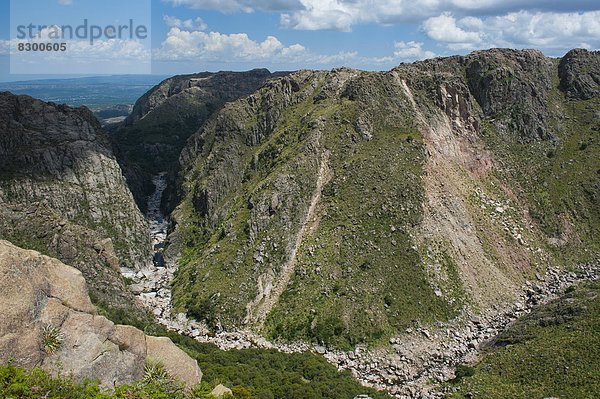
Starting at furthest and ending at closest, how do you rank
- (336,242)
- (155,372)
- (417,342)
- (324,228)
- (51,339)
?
(324,228) < (336,242) < (417,342) < (155,372) < (51,339)

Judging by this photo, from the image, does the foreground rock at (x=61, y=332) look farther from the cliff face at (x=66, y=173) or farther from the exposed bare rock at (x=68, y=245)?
the cliff face at (x=66, y=173)

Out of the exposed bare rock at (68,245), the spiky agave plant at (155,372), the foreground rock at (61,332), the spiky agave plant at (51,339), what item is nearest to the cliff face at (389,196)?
the exposed bare rock at (68,245)

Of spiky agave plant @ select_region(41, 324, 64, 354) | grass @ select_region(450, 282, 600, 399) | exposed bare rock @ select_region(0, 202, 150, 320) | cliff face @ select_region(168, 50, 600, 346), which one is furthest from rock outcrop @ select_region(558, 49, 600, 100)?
spiky agave plant @ select_region(41, 324, 64, 354)

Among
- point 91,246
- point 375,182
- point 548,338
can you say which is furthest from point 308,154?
point 548,338

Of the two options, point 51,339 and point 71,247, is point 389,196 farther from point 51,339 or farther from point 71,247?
point 51,339

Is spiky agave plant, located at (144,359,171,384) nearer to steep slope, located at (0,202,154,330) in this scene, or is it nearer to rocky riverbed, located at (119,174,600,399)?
steep slope, located at (0,202,154,330)

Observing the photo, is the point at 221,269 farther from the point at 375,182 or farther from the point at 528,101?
the point at 528,101

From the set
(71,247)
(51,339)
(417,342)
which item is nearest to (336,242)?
(417,342)
